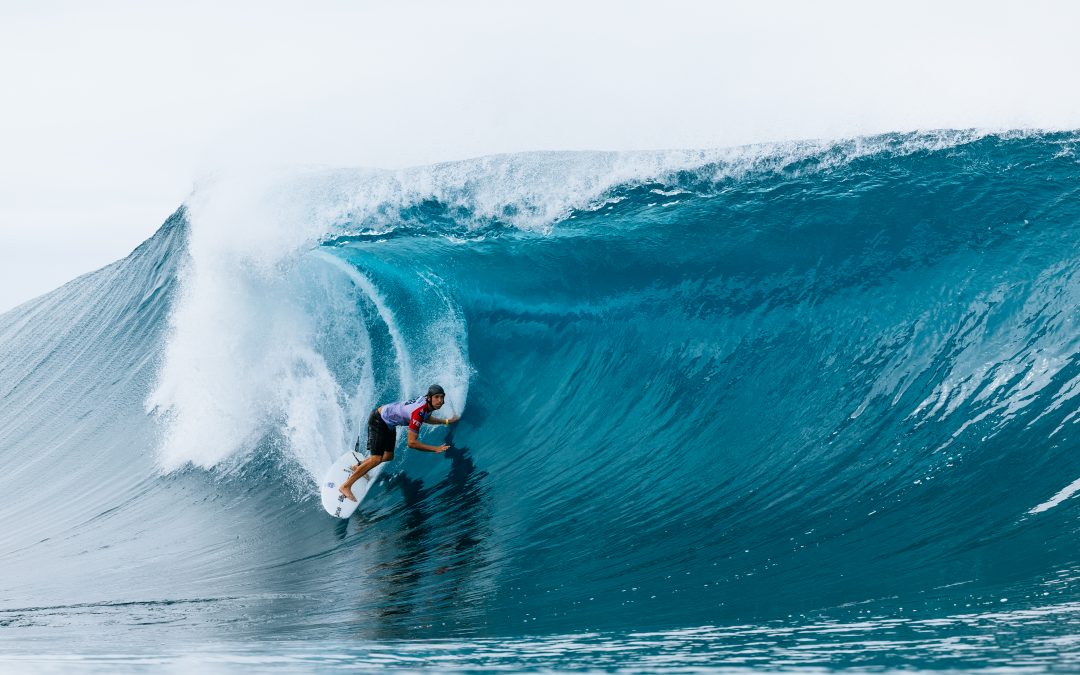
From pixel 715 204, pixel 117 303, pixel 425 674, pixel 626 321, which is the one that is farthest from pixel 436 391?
pixel 117 303

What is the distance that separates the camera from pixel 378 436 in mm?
7418

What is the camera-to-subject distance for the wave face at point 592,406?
534 centimetres

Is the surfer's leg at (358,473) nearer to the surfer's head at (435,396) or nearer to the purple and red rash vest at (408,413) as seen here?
the purple and red rash vest at (408,413)

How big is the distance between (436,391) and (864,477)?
3.29 meters

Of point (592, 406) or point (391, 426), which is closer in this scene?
point (391, 426)

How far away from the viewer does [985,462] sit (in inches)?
230

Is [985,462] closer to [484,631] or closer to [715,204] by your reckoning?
[484,631]

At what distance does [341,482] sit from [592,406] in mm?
2368

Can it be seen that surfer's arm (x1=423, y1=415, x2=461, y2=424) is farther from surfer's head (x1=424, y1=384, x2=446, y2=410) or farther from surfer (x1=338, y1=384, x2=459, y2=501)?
surfer's head (x1=424, y1=384, x2=446, y2=410)

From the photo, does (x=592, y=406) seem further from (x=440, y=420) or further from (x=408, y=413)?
(x=408, y=413)

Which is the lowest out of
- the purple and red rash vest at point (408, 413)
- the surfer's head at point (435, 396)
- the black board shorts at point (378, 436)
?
the black board shorts at point (378, 436)

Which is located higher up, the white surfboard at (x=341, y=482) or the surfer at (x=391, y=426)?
the surfer at (x=391, y=426)

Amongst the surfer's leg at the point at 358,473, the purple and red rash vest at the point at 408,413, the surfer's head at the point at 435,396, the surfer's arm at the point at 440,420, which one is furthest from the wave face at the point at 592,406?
the surfer's head at the point at 435,396

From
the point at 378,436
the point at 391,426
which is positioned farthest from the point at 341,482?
the point at 391,426
